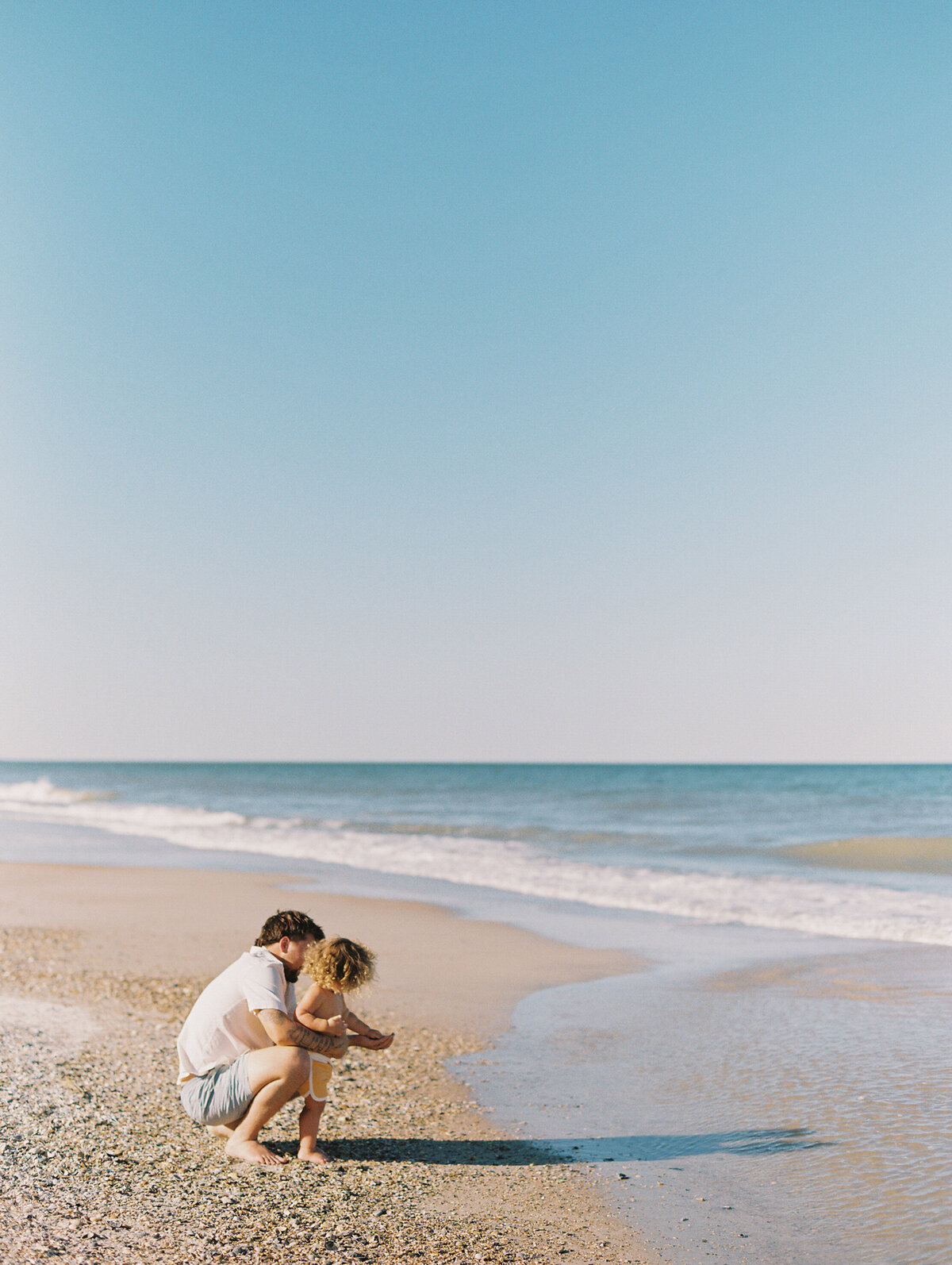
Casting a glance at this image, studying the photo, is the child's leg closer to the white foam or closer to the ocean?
the ocean

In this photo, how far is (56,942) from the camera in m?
10.8

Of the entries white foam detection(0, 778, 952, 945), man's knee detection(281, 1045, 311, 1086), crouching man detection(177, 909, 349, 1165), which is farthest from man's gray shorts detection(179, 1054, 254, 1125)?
white foam detection(0, 778, 952, 945)

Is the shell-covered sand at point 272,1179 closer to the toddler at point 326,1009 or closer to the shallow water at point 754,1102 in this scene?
the toddler at point 326,1009

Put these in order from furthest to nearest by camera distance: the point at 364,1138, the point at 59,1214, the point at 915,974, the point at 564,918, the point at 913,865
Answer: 1. the point at 913,865
2. the point at 564,918
3. the point at 915,974
4. the point at 364,1138
5. the point at 59,1214

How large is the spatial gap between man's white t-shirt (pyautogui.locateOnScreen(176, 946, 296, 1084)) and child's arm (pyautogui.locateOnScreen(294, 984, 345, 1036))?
0.06 m

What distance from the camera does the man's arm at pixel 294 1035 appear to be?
15.0 ft

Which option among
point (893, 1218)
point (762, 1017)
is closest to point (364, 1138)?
point (893, 1218)

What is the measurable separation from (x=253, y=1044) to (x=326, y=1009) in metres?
0.44

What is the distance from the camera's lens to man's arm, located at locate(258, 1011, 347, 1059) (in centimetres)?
456

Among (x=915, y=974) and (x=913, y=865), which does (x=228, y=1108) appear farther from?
(x=913, y=865)

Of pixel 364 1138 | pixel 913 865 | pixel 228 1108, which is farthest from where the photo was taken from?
pixel 913 865

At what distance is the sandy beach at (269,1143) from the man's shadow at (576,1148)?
0.06 ft

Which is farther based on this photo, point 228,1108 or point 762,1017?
point 762,1017

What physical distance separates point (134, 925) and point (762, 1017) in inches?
301
